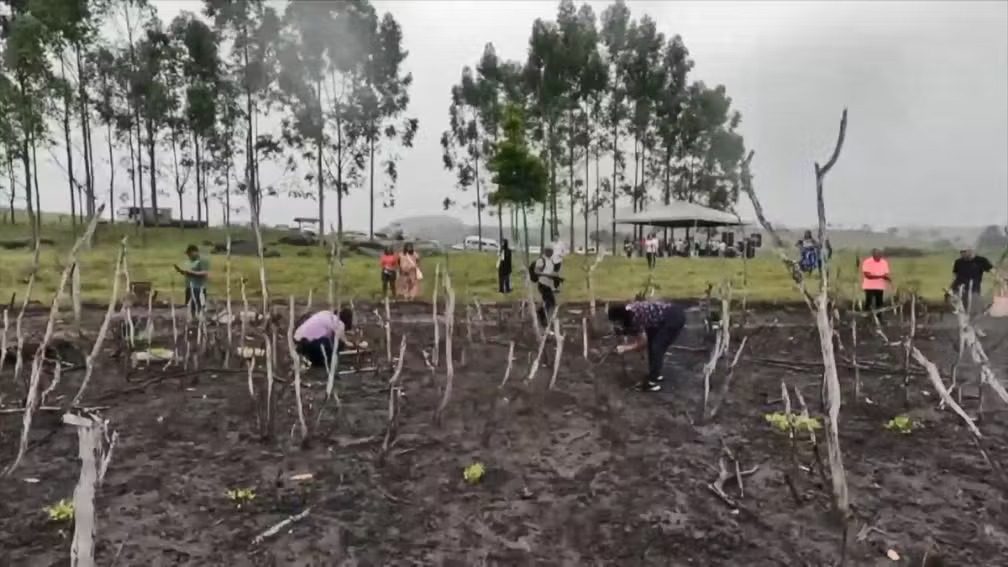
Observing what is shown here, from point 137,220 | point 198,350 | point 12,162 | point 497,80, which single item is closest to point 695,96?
point 497,80

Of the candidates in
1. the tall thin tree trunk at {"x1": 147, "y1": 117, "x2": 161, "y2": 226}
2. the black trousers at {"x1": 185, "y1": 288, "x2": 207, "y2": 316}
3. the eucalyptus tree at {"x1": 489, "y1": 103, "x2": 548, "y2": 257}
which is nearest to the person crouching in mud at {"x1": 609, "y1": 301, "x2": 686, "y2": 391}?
the black trousers at {"x1": 185, "y1": 288, "x2": 207, "y2": 316}

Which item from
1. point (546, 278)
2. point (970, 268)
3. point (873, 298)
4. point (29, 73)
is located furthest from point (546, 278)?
point (29, 73)

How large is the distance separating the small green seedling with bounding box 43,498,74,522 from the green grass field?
7.93 meters

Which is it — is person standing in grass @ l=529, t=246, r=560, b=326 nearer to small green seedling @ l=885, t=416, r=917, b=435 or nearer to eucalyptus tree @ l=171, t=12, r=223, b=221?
small green seedling @ l=885, t=416, r=917, b=435

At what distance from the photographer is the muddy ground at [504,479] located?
4664mm

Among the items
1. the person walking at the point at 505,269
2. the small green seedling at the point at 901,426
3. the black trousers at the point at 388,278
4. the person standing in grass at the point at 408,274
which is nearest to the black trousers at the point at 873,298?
the small green seedling at the point at 901,426

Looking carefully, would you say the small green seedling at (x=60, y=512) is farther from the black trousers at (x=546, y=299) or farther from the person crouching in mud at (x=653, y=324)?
the black trousers at (x=546, y=299)

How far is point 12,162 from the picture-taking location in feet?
87.7

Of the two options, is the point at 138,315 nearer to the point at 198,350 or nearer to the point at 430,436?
the point at 198,350

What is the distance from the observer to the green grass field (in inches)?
650

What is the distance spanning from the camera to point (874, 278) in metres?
12.4

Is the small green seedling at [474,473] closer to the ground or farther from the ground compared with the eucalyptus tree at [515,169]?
closer to the ground

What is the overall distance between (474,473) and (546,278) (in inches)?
252

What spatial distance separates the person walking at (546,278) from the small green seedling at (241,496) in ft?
22.1
